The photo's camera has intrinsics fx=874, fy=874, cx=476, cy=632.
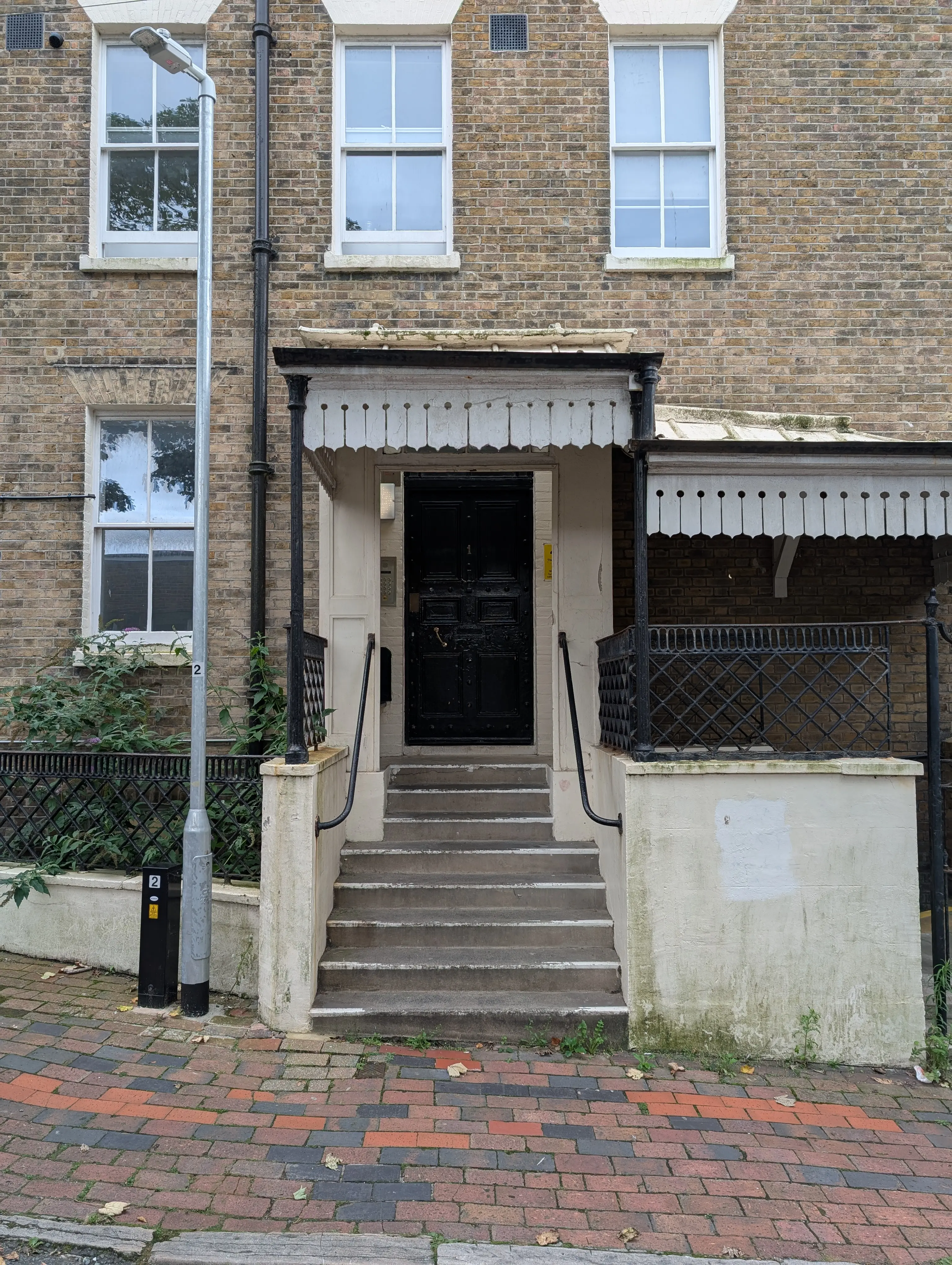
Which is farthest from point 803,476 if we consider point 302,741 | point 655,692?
point 302,741

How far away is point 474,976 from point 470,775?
203cm

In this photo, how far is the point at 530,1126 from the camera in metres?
4.07

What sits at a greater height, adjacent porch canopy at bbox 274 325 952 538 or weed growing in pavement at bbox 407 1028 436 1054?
adjacent porch canopy at bbox 274 325 952 538

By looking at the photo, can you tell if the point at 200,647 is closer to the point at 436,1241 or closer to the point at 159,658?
the point at 159,658

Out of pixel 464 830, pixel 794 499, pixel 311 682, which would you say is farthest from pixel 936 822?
pixel 311 682

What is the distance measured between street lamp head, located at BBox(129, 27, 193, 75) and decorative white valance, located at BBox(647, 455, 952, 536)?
362 cm

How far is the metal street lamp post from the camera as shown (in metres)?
5.20

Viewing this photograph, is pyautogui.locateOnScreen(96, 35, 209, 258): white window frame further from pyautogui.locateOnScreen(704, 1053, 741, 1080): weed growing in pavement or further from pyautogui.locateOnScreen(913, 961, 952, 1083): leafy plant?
pyautogui.locateOnScreen(913, 961, 952, 1083): leafy plant

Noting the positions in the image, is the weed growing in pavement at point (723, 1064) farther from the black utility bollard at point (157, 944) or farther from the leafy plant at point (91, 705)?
the leafy plant at point (91, 705)

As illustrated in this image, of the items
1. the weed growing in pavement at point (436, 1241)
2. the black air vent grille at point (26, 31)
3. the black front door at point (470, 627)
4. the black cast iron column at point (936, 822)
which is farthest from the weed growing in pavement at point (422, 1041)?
the black air vent grille at point (26, 31)

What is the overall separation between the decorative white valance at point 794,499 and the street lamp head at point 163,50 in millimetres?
3620

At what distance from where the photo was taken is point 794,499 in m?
5.28

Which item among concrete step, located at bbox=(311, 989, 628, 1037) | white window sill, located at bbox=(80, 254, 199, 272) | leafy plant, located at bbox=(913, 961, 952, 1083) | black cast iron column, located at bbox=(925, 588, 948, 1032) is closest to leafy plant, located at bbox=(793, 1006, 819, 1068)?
leafy plant, located at bbox=(913, 961, 952, 1083)

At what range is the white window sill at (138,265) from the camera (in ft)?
23.6
